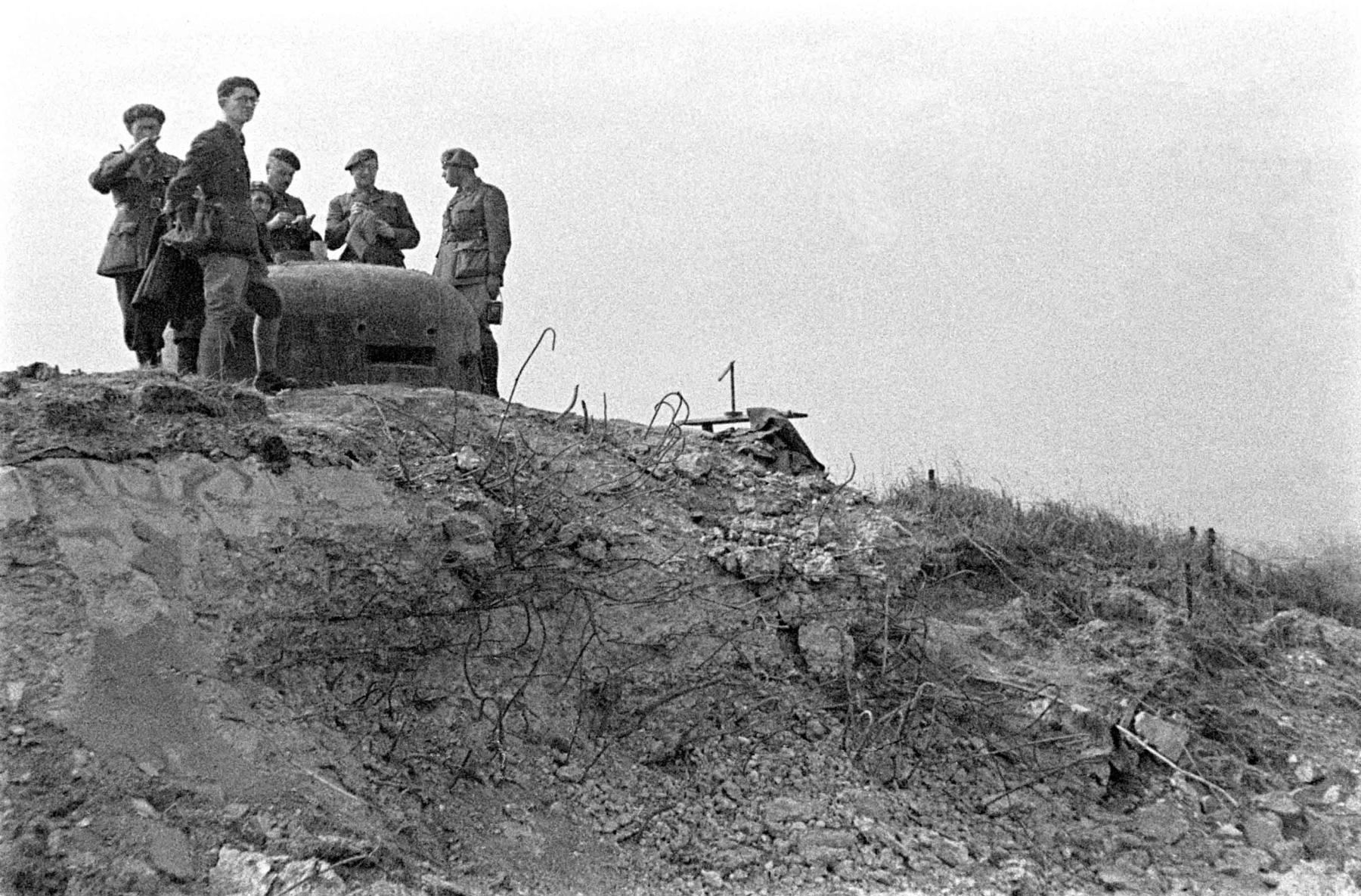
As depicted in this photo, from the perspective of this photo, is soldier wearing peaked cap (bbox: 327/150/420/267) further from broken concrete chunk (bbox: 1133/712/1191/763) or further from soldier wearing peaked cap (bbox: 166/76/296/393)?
broken concrete chunk (bbox: 1133/712/1191/763)

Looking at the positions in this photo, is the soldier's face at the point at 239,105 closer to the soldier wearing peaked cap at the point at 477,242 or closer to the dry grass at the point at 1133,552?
the soldier wearing peaked cap at the point at 477,242

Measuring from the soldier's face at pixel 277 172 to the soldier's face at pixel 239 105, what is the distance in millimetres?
2499

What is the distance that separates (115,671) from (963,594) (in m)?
4.42

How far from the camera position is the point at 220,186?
670 centimetres

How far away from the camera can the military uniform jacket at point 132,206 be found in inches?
302

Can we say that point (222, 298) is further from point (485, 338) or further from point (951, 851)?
point (951, 851)

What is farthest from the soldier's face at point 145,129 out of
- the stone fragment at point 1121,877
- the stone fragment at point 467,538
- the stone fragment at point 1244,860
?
the stone fragment at point 1244,860

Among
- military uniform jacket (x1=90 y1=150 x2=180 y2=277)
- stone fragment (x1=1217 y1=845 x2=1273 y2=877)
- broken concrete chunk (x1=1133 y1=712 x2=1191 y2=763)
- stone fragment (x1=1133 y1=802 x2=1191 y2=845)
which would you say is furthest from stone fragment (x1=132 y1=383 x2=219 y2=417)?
stone fragment (x1=1217 y1=845 x2=1273 y2=877)

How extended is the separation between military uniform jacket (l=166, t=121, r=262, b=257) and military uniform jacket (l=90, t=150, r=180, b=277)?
3.49 ft

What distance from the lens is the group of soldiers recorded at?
6.70m

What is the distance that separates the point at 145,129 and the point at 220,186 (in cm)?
140

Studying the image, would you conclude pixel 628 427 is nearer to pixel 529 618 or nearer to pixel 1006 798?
pixel 529 618

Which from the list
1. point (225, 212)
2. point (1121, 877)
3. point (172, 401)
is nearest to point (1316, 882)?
point (1121, 877)

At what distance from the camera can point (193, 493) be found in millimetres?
4547
